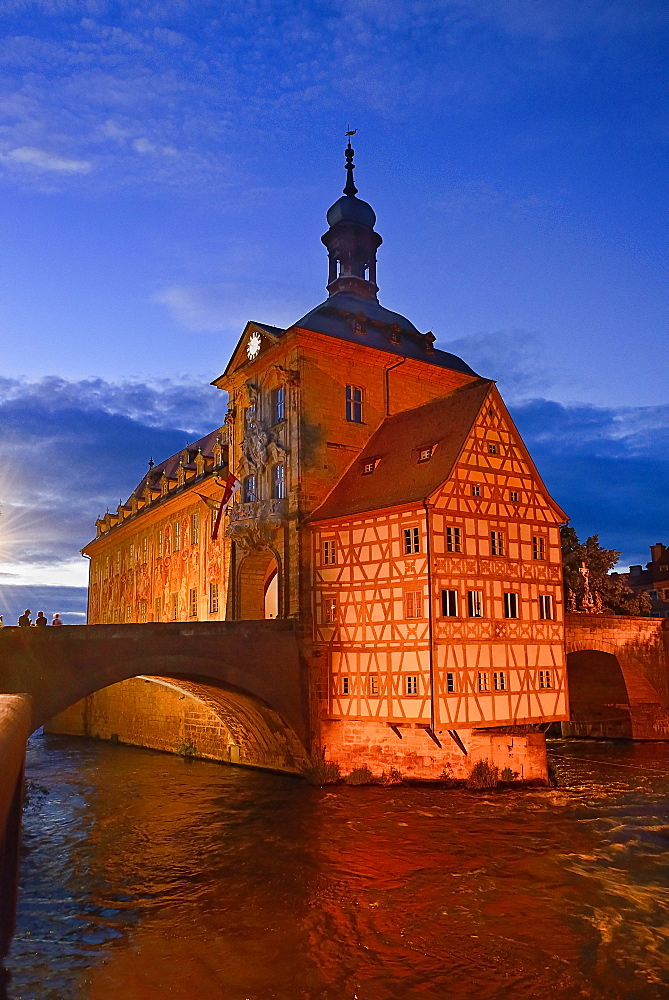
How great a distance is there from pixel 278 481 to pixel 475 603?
9.15 m

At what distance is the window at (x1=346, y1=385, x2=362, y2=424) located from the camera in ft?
103

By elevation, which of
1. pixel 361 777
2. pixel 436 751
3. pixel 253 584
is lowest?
pixel 361 777

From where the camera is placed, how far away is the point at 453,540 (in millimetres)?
25391

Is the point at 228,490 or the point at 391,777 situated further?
the point at 228,490

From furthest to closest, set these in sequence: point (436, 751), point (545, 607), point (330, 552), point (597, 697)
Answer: point (597, 697) → point (330, 552) → point (545, 607) → point (436, 751)

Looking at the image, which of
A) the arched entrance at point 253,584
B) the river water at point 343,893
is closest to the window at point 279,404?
the arched entrance at point 253,584

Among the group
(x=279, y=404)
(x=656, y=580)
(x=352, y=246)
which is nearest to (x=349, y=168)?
(x=352, y=246)

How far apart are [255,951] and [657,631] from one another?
1178 inches

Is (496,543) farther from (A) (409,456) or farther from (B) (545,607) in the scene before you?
(A) (409,456)

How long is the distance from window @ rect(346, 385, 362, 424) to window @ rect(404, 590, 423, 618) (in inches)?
336

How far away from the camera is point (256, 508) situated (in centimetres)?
3078

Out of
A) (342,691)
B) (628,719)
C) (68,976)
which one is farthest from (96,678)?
(628,719)

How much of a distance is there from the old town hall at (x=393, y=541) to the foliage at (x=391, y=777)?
36 centimetres

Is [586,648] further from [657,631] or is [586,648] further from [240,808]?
[240,808]
